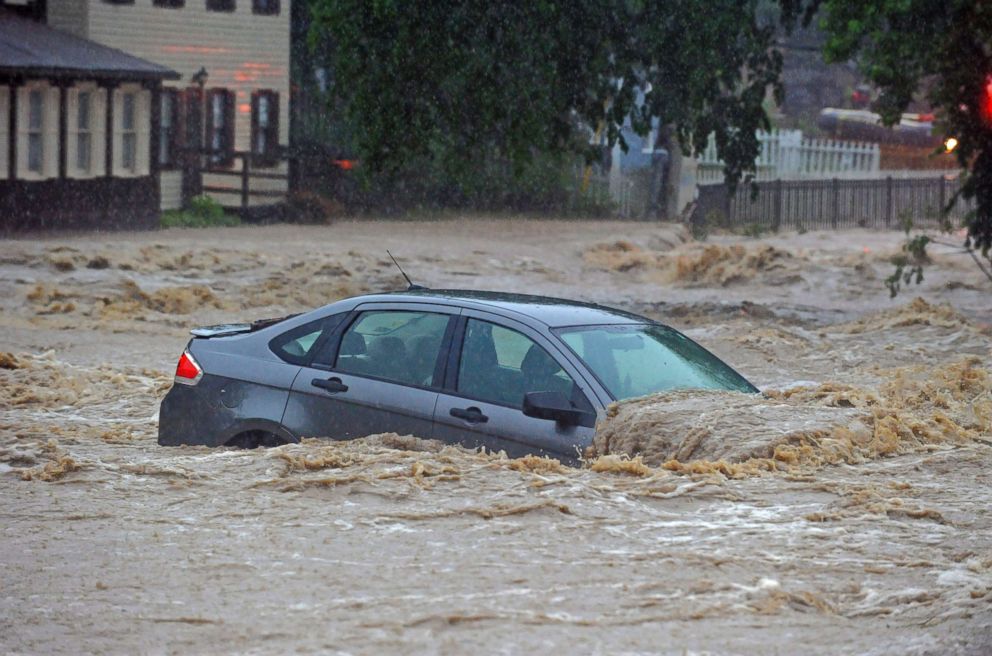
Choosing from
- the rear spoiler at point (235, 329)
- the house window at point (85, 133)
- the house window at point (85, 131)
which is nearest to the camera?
the rear spoiler at point (235, 329)

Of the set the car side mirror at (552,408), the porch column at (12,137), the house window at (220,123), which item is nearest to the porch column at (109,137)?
the porch column at (12,137)

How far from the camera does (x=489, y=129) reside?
65.3 ft

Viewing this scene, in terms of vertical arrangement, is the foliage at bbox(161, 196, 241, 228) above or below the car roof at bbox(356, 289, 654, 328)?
below

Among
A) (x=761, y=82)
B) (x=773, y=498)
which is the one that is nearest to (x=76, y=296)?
(x=761, y=82)

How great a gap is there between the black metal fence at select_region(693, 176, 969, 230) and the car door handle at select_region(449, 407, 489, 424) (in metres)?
27.6

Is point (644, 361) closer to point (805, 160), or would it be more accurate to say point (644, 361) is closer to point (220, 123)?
point (220, 123)

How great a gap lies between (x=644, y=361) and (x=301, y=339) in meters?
2.07

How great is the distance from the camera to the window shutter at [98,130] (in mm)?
28828

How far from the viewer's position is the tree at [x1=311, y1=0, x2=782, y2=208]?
1906 centimetres

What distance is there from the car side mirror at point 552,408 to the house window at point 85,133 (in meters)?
22.9

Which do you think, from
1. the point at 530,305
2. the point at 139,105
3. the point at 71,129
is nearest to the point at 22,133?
the point at 71,129

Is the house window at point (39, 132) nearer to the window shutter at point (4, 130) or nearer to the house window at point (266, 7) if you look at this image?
the window shutter at point (4, 130)

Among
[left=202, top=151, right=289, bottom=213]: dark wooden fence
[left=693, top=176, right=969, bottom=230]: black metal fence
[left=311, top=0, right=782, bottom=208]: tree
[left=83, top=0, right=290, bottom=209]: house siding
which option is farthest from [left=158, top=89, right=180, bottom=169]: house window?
[left=311, top=0, right=782, bottom=208]: tree

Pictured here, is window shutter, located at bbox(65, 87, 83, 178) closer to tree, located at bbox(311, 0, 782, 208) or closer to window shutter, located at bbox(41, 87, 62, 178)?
window shutter, located at bbox(41, 87, 62, 178)
